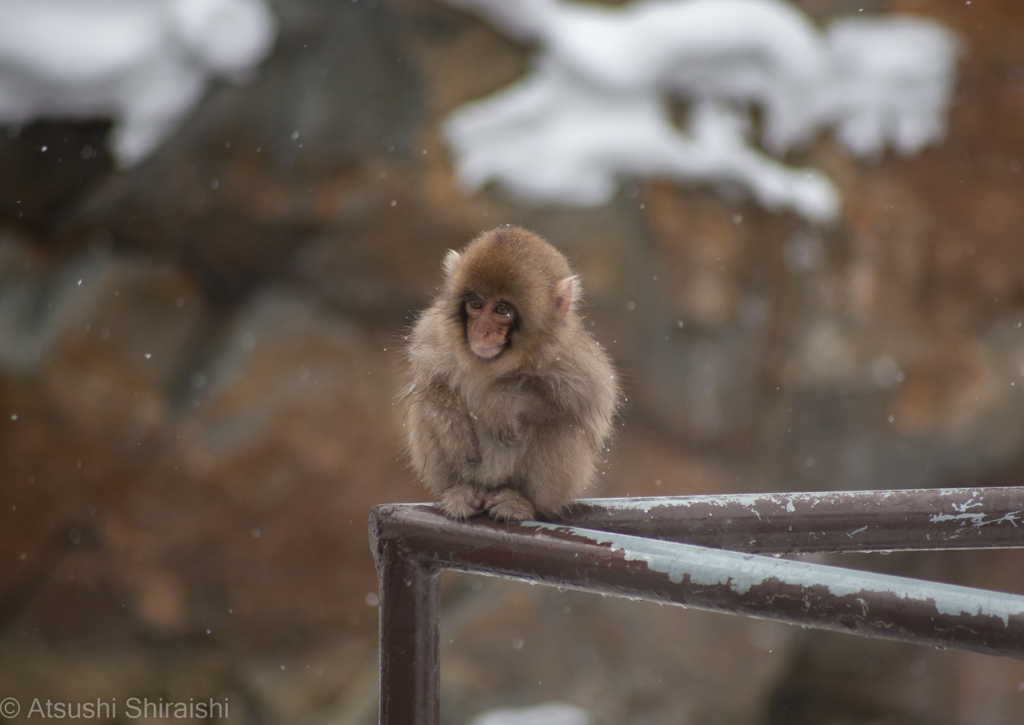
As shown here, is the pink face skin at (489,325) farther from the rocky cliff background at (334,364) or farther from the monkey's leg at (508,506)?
the rocky cliff background at (334,364)

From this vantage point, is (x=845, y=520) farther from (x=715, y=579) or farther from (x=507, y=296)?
(x=507, y=296)

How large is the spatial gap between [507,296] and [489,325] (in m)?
0.05

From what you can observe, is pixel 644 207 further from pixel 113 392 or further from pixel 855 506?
pixel 855 506

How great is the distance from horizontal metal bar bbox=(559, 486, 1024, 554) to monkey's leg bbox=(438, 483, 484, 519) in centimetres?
28

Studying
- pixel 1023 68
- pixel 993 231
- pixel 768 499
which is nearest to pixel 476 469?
pixel 768 499

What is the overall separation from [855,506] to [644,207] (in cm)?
272

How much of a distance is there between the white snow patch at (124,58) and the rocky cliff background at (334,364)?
72 mm

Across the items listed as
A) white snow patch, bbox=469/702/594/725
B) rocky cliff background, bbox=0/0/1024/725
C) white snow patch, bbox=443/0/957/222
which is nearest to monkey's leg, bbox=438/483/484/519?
rocky cliff background, bbox=0/0/1024/725

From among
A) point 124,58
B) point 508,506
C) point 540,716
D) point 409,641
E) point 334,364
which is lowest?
point 540,716

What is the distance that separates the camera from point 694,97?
378 centimetres

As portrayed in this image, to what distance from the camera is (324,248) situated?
3.51 metres

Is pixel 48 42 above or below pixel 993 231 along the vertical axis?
above

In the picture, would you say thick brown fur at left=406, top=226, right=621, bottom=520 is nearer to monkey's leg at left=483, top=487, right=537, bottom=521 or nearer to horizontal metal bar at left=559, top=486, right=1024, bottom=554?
monkey's leg at left=483, top=487, right=537, bottom=521

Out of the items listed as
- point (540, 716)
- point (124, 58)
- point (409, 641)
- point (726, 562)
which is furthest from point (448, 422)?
point (124, 58)
